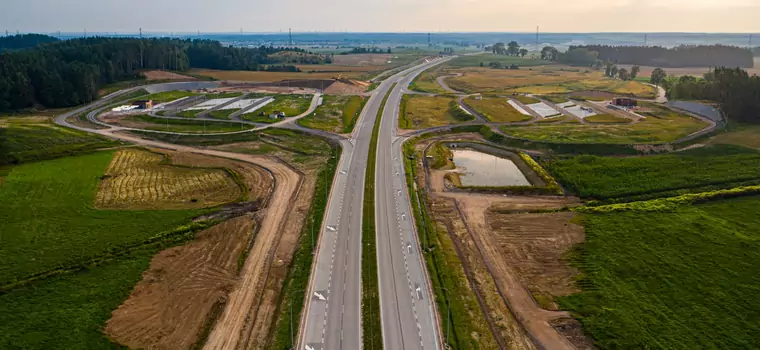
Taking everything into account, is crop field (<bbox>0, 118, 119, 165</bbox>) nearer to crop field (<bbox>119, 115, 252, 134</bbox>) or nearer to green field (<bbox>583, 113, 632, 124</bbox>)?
crop field (<bbox>119, 115, 252, 134</bbox>)

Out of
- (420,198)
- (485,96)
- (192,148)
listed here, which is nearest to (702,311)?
(420,198)

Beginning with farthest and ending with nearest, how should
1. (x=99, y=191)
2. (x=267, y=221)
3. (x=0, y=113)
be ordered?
1. (x=0, y=113)
2. (x=99, y=191)
3. (x=267, y=221)

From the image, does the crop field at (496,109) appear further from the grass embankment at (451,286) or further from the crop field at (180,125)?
the grass embankment at (451,286)

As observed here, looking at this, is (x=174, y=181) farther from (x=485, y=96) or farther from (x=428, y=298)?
(x=485, y=96)

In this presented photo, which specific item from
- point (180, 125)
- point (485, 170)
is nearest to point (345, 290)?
point (485, 170)

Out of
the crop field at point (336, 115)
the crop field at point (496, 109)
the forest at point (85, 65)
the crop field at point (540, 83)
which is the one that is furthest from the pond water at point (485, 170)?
the forest at point (85, 65)

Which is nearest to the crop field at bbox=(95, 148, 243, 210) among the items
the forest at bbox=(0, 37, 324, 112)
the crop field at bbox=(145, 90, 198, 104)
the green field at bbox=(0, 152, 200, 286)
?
the green field at bbox=(0, 152, 200, 286)
